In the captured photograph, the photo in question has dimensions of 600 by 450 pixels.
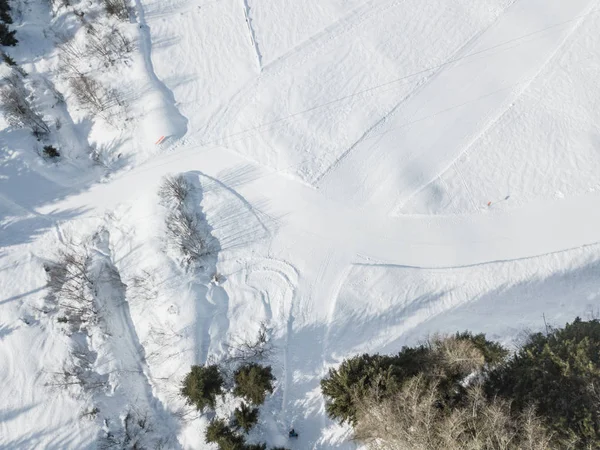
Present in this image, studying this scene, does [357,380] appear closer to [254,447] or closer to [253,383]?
[253,383]

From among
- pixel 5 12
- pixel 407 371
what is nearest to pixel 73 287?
pixel 407 371

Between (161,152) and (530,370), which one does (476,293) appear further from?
(161,152)

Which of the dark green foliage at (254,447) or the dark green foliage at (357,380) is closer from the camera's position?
the dark green foliage at (357,380)

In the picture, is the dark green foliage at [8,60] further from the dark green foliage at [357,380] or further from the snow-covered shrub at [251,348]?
the dark green foliage at [357,380]

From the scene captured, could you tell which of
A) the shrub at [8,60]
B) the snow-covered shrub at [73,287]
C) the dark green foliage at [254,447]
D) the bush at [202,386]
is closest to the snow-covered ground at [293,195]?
the snow-covered shrub at [73,287]

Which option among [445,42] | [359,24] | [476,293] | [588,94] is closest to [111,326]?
[476,293]

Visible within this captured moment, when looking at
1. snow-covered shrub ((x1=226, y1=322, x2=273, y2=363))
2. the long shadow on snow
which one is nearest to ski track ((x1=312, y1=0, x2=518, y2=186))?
snow-covered shrub ((x1=226, y1=322, x2=273, y2=363))
